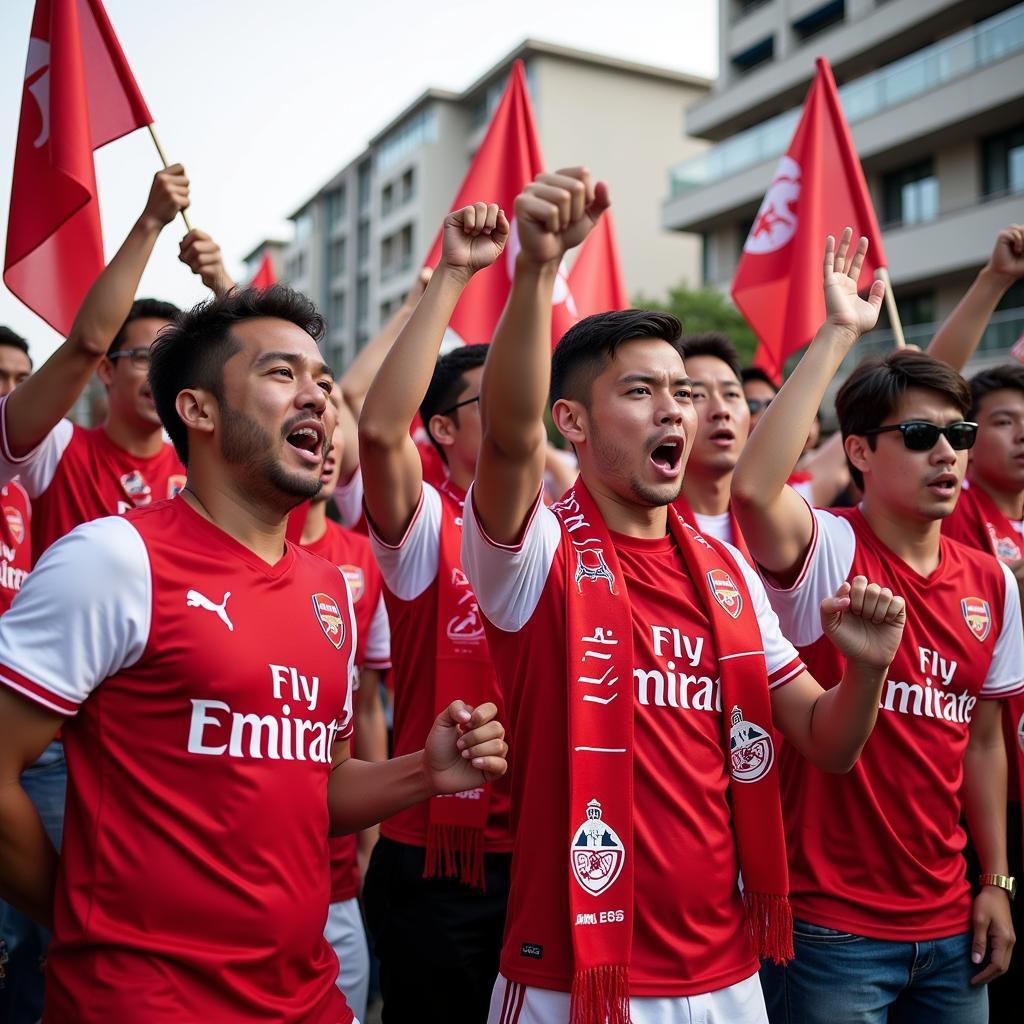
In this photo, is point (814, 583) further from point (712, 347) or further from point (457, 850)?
point (712, 347)

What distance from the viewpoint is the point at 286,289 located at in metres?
2.75

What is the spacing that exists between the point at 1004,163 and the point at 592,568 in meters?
24.6

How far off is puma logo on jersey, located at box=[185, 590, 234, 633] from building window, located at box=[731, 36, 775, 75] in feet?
108

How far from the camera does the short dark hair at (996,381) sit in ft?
14.4

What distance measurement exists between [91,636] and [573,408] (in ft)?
4.39

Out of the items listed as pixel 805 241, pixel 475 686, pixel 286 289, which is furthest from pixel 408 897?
pixel 805 241

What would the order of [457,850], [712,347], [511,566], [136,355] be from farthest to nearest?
[712,347] → [136,355] → [457,850] → [511,566]

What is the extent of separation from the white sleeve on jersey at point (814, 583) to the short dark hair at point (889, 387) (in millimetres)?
437

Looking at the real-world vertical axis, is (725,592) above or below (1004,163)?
below

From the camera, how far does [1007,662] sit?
3.35 m

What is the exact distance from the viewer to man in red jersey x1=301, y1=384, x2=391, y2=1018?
380 centimetres

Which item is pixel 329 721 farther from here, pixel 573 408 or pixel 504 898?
pixel 504 898

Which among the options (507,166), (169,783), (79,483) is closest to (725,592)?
(169,783)

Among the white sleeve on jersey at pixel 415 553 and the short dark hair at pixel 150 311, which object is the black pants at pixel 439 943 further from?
the short dark hair at pixel 150 311
